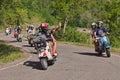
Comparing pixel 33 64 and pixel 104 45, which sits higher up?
pixel 104 45

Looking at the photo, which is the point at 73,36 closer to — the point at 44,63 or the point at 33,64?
the point at 33,64

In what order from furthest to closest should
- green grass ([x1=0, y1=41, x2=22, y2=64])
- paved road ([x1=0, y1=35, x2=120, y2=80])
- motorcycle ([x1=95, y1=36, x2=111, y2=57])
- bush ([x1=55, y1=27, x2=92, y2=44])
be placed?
bush ([x1=55, y1=27, x2=92, y2=44]) < motorcycle ([x1=95, y1=36, x2=111, y2=57]) < green grass ([x1=0, y1=41, x2=22, y2=64]) < paved road ([x1=0, y1=35, x2=120, y2=80])

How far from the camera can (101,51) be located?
61.4ft

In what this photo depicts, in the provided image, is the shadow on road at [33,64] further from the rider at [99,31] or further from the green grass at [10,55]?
the rider at [99,31]

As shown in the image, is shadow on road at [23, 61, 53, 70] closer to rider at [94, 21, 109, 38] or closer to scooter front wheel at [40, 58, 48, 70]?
scooter front wheel at [40, 58, 48, 70]

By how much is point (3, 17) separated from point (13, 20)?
0.81 meters

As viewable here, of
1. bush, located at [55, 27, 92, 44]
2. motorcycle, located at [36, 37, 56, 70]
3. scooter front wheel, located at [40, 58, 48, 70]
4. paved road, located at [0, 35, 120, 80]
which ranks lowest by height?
bush, located at [55, 27, 92, 44]

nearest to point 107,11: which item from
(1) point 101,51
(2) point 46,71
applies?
(1) point 101,51

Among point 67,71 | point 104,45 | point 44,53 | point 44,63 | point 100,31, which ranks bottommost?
point 67,71

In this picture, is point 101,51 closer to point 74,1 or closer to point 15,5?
point 15,5

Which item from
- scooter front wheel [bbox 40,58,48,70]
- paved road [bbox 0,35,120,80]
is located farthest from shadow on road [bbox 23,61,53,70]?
scooter front wheel [bbox 40,58,48,70]

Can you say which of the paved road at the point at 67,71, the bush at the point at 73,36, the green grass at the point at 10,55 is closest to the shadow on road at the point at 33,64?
the paved road at the point at 67,71

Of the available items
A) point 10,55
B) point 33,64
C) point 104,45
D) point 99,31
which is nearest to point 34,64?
point 33,64

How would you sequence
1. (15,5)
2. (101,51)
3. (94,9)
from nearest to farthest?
(101,51)
(15,5)
(94,9)
